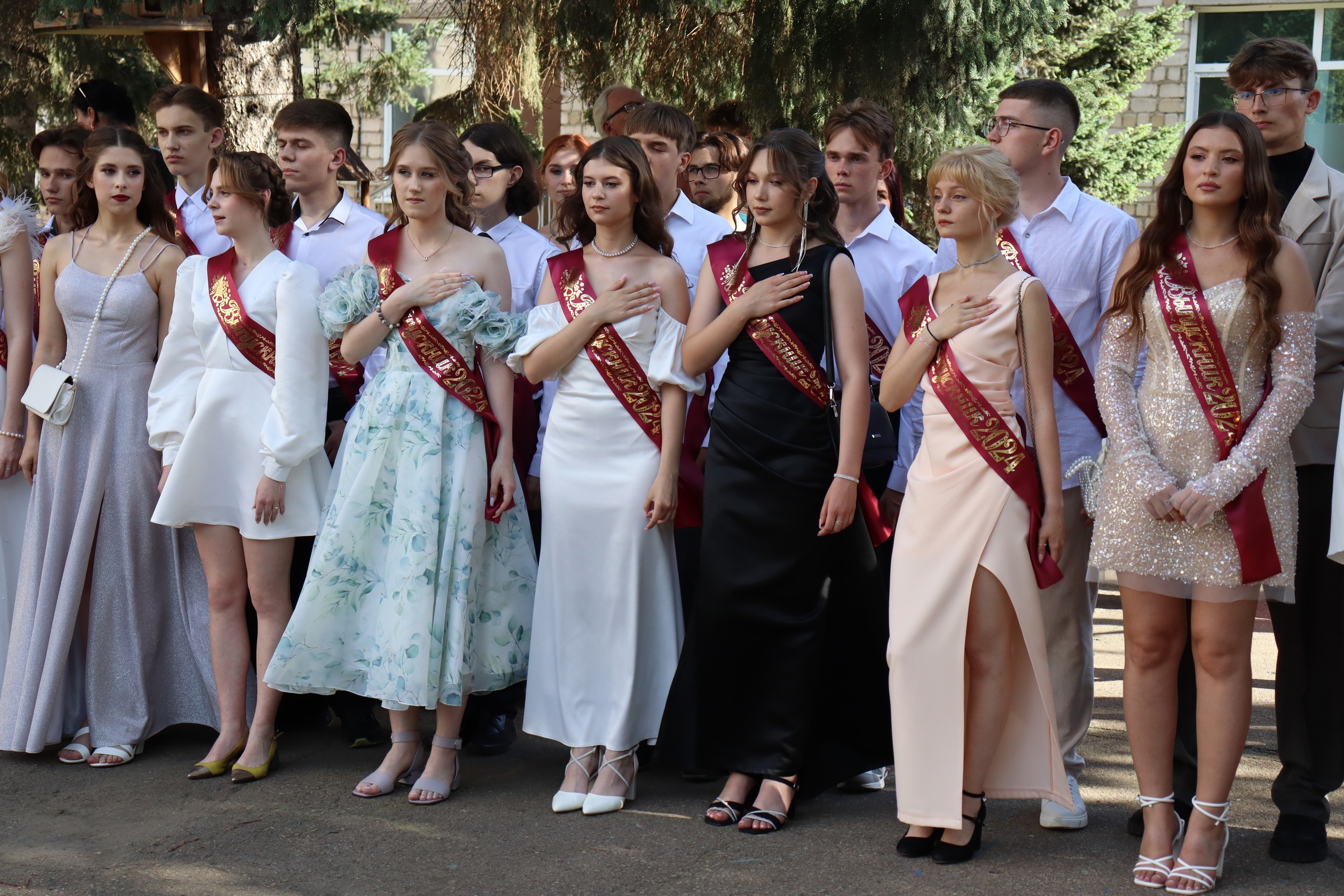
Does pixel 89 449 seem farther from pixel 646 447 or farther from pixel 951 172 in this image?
pixel 951 172

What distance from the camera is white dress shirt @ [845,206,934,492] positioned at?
401cm

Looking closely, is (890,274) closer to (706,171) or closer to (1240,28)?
(706,171)

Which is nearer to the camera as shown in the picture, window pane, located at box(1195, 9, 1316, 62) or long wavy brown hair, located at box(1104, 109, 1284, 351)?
long wavy brown hair, located at box(1104, 109, 1284, 351)

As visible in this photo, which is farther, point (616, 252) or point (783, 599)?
point (616, 252)

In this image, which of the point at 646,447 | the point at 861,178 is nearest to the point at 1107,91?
the point at 861,178

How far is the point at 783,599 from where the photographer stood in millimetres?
3562

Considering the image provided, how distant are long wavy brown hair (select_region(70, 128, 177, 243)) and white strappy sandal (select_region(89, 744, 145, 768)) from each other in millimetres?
1569

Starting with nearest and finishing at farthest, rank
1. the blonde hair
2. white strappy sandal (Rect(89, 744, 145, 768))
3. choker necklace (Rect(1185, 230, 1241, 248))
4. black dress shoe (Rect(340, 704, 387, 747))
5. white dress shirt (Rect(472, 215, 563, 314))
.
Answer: choker necklace (Rect(1185, 230, 1241, 248)) → the blonde hair → white strappy sandal (Rect(89, 744, 145, 768)) → black dress shoe (Rect(340, 704, 387, 747)) → white dress shirt (Rect(472, 215, 563, 314))

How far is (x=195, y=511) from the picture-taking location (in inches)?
157

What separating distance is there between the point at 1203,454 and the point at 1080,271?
2.36 ft

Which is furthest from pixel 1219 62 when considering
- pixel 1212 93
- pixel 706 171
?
pixel 706 171

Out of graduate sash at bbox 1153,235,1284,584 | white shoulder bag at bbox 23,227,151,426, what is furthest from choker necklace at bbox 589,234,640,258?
white shoulder bag at bbox 23,227,151,426

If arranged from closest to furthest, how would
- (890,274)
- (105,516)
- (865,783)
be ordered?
(865,783), (890,274), (105,516)

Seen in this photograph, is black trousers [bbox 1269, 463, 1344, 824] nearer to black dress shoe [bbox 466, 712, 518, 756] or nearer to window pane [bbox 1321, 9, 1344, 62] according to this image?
black dress shoe [bbox 466, 712, 518, 756]
